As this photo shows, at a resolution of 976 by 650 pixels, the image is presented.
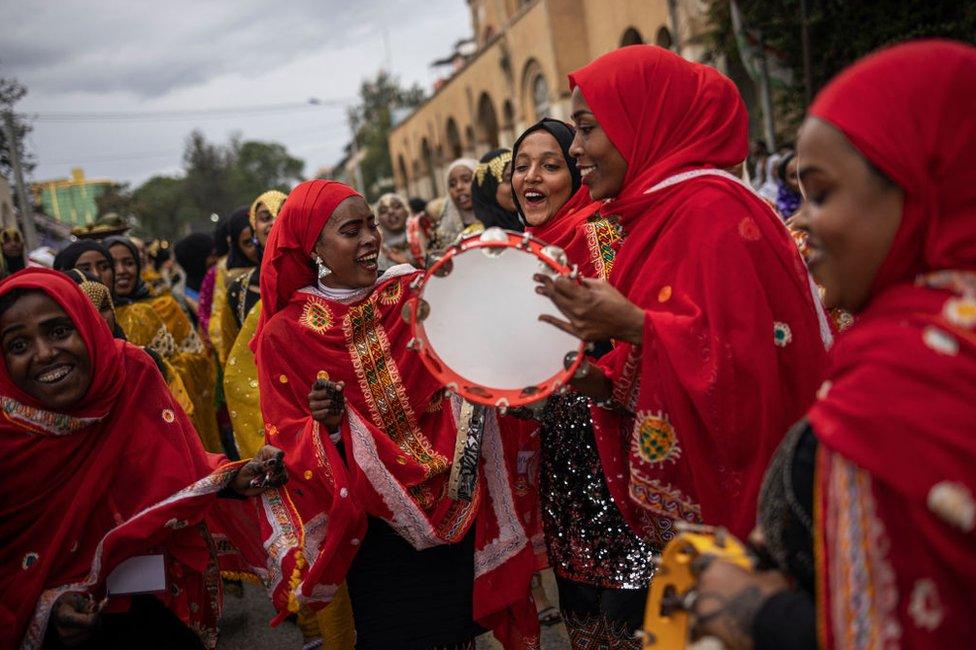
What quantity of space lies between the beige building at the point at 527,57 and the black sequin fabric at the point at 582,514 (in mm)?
13663

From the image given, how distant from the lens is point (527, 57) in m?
24.1

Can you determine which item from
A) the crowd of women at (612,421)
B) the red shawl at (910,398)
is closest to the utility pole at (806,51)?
the crowd of women at (612,421)

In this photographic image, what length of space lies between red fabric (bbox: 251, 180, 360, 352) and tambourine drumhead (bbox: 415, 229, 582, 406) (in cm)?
99

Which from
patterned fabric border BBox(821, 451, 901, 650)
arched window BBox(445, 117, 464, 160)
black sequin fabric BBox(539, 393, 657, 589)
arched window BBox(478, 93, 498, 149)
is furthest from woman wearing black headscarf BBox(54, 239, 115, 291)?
arched window BBox(445, 117, 464, 160)

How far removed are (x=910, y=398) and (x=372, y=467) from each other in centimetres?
195

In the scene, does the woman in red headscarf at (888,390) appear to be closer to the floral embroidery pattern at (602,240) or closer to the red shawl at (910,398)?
the red shawl at (910,398)

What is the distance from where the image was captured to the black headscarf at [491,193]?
5.30 m

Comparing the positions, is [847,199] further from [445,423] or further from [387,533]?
[387,533]

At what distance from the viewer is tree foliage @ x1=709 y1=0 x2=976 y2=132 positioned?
1145cm

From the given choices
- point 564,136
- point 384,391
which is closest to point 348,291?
point 384,391

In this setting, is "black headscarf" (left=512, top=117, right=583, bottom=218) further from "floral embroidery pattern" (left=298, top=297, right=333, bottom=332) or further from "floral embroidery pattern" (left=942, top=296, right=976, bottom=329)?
"floral embroidery pattern" (left=942, top=296, right=976, bottom=329)

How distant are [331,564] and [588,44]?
2040cm

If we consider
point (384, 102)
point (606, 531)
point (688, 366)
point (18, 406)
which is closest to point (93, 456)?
point (18, 406)

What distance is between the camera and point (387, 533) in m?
3.09
